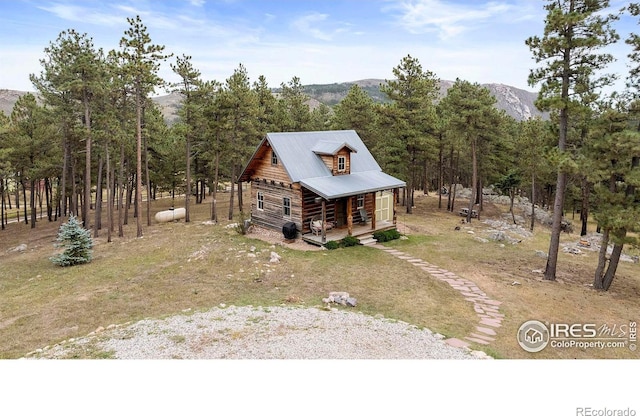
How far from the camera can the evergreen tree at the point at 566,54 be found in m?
14.5

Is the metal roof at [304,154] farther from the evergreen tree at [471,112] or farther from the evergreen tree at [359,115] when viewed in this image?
the evergreen tree at [471,112]

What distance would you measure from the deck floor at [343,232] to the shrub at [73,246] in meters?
11.1

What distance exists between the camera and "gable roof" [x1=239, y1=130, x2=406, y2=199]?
21.5m

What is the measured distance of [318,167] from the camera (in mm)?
23172

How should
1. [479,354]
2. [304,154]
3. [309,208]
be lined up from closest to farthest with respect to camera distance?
[479,354], [309,208], [304,154]

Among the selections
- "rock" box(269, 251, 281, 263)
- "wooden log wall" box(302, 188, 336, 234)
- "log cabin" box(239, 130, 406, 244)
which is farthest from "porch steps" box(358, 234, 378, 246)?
"rock" box(269, 251, 281, 263)

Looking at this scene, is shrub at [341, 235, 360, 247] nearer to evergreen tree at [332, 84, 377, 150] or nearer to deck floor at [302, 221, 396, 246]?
deck floor at [302, 221, 396, 246]

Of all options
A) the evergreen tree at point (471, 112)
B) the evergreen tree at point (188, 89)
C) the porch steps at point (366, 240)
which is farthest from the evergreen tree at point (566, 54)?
the evergreen tree at point (188, 89)

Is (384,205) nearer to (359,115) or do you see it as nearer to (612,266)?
(359,115)

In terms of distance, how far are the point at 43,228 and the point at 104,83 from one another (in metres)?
18.6

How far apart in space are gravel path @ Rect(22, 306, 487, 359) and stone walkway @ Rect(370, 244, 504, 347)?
3.61 feet

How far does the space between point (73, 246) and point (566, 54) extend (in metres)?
23.5

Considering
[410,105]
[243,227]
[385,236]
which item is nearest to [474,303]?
[385,236]
